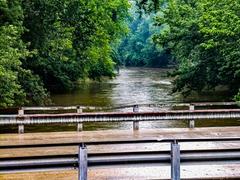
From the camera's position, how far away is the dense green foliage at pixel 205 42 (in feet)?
99.8

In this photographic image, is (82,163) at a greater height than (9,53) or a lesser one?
lesser

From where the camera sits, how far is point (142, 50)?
132 metres

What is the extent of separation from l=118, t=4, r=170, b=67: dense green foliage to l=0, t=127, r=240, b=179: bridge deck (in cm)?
9644

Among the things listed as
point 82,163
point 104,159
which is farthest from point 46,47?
point 82,163

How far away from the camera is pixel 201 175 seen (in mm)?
9469

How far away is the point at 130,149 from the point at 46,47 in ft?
61.2

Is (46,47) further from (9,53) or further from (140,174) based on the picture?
(140,174)

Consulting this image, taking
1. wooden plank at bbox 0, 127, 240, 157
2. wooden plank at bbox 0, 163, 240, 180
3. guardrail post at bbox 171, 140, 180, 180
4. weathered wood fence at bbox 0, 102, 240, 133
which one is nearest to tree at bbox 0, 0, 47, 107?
weathered wood fence at bbox 0, 102, 240, 133

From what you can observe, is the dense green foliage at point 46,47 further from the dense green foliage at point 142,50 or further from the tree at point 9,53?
the dense green foliage at point 142,50

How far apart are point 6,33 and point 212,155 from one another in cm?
1566

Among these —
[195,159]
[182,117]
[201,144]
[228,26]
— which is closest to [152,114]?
[182,117]

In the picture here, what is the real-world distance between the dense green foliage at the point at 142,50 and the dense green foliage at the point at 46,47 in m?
67.2

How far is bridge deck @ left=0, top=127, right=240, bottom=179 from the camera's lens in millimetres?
9453

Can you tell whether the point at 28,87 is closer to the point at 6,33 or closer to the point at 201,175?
the point at 6,33
